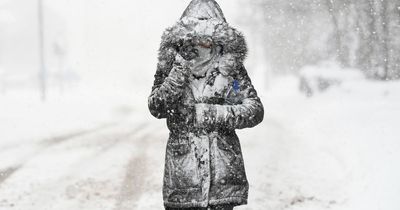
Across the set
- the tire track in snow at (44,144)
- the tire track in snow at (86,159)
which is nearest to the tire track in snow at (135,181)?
the tire track in snow at (86,159)

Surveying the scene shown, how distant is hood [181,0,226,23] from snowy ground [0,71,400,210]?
361 centimetres

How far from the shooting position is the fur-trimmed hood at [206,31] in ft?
11.0

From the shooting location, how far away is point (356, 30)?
17938 mm

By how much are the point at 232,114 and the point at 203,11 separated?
30.0 inches

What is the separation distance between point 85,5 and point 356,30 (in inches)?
2389

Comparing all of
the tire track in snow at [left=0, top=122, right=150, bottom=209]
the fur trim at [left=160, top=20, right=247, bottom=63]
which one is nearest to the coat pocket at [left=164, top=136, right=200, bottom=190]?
the fur trim at [left=160, top=20, right=247, bottom=63]

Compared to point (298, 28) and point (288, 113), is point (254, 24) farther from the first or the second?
point (288, 113)

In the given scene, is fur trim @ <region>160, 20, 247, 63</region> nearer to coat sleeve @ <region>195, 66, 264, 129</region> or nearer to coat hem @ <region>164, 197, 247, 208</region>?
coat sleeve @ <region>195, 66, 264, 129</region>

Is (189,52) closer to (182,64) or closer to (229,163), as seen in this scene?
(182,64)

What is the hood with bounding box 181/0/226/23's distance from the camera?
3.46 metres

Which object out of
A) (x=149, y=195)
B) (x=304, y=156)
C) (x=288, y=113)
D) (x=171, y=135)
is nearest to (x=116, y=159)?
(x=149, y=195)

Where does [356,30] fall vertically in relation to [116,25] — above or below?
above

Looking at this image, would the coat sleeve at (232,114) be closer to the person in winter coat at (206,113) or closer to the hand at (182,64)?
the person in winter coat at (206,113)

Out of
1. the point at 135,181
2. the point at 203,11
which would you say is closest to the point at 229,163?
the point at 203,11
